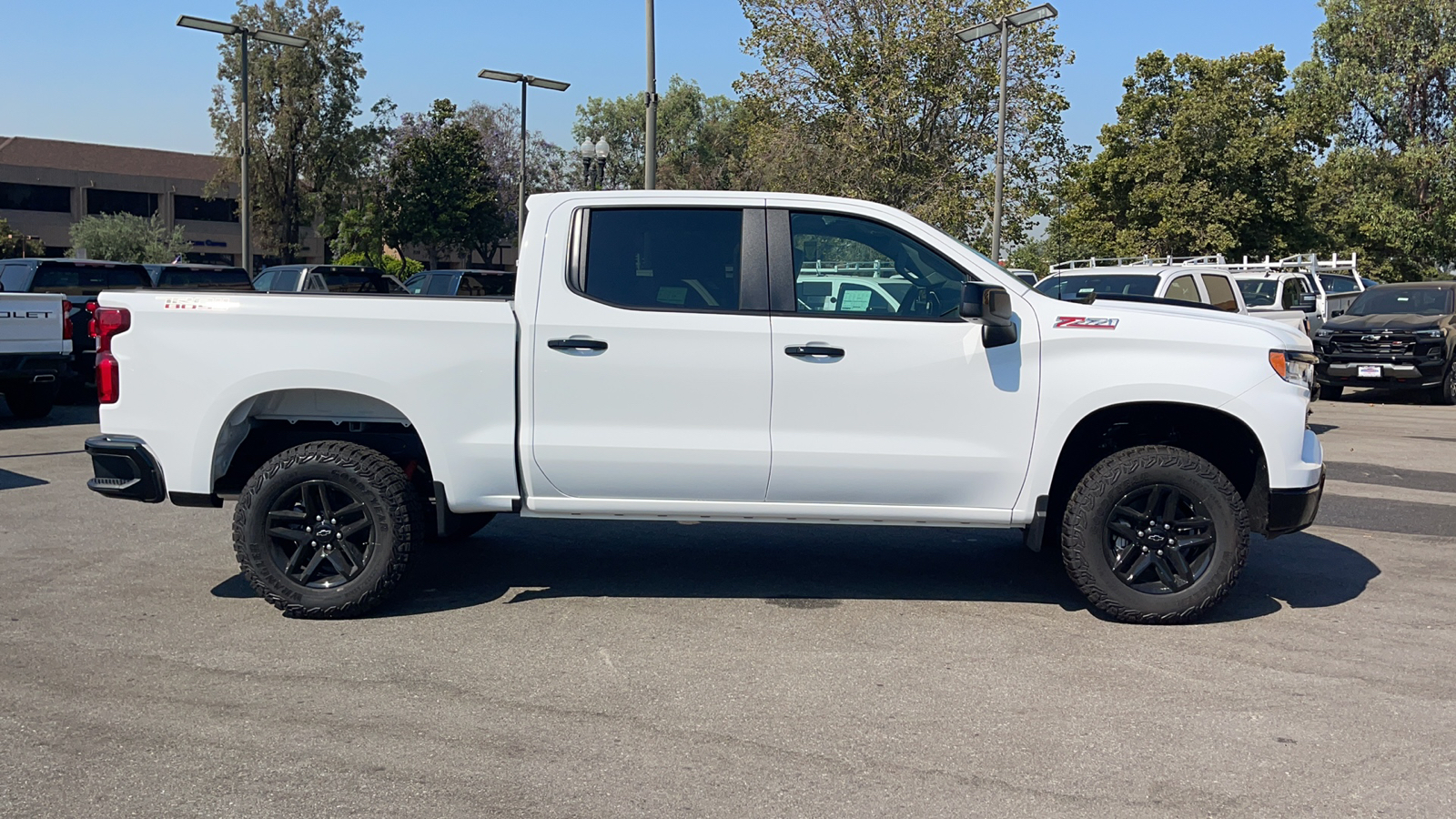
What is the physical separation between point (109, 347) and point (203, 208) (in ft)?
246

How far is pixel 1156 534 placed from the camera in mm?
5746

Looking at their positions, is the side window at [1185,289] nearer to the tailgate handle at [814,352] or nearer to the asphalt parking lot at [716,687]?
the asphalt parking lot at [716,687]

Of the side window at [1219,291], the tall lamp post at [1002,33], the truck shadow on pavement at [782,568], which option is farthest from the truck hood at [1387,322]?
the truck shadow on pavement at [782,568]

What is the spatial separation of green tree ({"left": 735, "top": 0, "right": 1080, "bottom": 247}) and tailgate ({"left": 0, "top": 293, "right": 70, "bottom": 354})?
20.6 metres

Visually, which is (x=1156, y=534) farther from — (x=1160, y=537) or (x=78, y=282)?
(x=78, y=282)

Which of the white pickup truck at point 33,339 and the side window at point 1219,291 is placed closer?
the white pickup truck at point 33,339

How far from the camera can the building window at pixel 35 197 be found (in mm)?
67688

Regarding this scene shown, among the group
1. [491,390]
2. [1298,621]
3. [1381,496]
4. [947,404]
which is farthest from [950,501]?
[1381,496]

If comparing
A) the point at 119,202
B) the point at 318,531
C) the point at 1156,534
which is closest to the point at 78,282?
the point at 318,531

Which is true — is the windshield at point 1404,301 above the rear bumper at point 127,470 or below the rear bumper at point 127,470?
above

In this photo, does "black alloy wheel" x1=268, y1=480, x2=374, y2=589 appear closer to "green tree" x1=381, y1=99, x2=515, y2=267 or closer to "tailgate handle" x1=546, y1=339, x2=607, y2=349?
"tailgate handle" x1=546, y1=339, x2=607, y2=349

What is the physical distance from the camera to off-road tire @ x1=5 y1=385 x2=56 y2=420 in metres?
14.0

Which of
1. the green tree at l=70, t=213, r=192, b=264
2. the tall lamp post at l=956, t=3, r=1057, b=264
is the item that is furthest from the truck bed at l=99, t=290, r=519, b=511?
the green tree at l=70, t=213, r=192, b=264

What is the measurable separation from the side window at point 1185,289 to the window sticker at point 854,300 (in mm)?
9991
